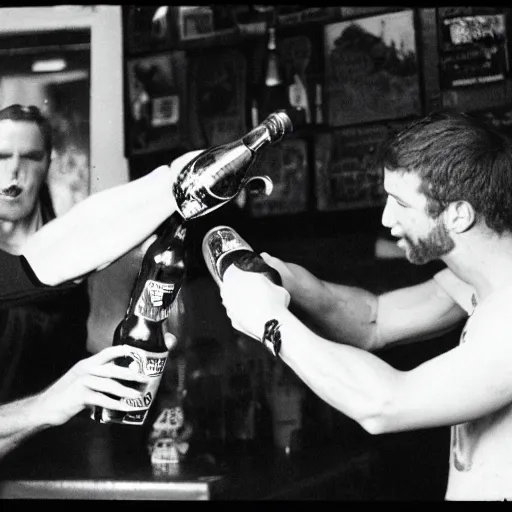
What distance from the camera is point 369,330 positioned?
1.88 meters

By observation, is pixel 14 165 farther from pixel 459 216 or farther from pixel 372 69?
pixel 459 216

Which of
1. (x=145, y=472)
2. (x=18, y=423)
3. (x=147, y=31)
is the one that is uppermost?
(x=147, y=31)

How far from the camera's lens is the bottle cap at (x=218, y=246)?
5.85 ft

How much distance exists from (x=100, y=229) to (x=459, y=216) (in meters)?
0.84

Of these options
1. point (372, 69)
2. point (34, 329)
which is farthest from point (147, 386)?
point (372, 69)

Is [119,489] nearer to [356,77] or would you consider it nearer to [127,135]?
[127,135]

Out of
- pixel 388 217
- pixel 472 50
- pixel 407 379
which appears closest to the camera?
pixel 407 379

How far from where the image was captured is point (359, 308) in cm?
189

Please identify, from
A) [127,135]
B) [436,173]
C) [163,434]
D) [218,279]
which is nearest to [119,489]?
[163,434]

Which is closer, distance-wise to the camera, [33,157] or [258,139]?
[258,139]

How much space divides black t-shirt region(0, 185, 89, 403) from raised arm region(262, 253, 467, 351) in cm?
49

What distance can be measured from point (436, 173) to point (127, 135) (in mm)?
756

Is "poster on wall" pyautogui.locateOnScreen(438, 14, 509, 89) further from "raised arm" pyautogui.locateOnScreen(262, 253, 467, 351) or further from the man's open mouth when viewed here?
the man's open mouth

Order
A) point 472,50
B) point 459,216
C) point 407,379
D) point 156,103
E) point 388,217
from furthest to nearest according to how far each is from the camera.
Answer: point 156,103 → point 472,50 → point 388,217 → point 459,216 → point 407,379
